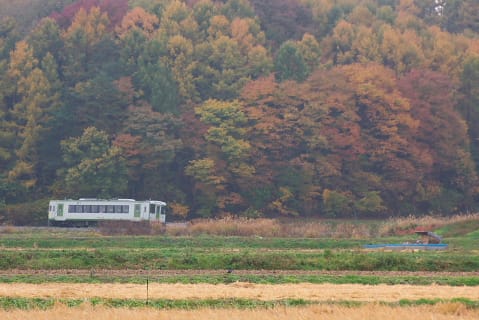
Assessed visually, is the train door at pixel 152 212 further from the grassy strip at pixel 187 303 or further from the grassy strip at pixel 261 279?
the grassy strip at pixel 187 303

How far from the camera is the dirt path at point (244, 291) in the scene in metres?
24.5

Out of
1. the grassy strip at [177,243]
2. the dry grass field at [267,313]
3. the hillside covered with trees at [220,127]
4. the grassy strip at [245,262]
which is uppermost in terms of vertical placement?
the hillside covered with trees at [220,127]

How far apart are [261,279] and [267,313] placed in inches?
358

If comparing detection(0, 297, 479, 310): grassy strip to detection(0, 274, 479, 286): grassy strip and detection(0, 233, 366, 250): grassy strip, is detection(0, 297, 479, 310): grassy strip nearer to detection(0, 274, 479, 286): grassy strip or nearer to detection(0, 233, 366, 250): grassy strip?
detection(0, 274, 479, 286): grassy strip

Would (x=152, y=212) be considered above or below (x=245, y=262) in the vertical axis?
above

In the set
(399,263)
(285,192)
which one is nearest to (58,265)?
(399,263)

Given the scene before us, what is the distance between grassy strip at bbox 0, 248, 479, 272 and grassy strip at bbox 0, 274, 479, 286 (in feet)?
11.8

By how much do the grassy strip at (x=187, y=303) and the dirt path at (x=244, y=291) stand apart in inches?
37.5

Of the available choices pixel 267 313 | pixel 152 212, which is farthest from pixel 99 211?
pixel 267 313

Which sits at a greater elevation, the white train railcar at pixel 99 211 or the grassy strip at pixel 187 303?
the white train railcar at pixel 99 211

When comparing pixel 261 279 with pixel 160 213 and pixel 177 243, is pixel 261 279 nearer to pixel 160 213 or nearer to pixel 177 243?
pixel 177 243

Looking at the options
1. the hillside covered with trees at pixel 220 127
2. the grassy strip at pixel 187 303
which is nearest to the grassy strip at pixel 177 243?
the grassy strip at pixel 187 303

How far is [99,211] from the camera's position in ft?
211

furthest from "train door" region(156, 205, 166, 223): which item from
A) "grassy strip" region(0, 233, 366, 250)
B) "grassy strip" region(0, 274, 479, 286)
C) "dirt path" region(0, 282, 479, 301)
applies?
"dirt path" region(0, 282, 479, 301)
